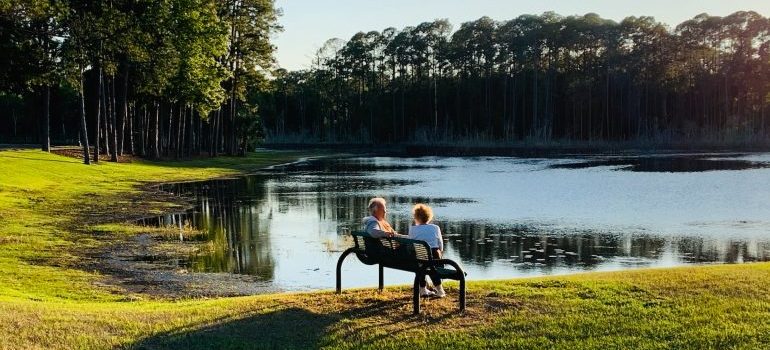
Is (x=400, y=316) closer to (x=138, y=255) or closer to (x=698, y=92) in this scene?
(x=138, y=255)

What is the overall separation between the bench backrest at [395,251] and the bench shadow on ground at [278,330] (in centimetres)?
60

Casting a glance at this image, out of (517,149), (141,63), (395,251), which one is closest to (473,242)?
(395,251)

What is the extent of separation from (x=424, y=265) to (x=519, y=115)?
104 meters

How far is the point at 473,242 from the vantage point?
66.3 feet

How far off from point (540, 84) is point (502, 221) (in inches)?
3402

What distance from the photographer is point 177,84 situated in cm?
5125

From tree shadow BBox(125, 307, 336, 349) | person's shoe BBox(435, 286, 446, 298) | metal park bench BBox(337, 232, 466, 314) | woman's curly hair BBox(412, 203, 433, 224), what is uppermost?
woman's curly hair BBox(412, 203, 433, 224)

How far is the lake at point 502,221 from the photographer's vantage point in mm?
16812

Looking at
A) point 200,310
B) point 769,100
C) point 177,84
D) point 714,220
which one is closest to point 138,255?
point 200,310

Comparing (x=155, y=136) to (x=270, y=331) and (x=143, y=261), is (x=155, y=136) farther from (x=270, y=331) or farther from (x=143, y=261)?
(x=270, y=331)

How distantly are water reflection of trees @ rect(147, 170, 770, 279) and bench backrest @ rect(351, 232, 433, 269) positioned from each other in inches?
219

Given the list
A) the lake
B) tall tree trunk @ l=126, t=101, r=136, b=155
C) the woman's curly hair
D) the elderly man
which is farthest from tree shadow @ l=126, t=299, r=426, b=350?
tall tree trunk @ l=126, t=101, r=136, b=155

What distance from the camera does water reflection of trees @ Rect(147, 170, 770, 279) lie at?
17.2m

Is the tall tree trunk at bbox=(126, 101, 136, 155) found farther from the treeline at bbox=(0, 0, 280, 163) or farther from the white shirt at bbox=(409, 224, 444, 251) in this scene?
the white shirt at bbox=(409, 224, 444, 251)
